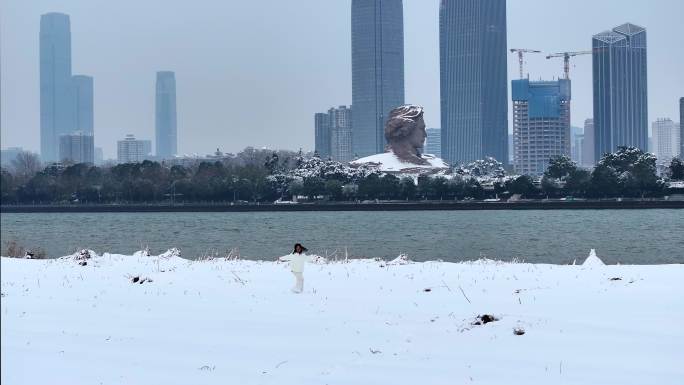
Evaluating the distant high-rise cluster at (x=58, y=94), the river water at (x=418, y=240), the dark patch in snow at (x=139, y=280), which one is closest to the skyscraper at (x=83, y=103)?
the distant high-rise cluster at (x=58, y=94)

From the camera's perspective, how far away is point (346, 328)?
529 inches

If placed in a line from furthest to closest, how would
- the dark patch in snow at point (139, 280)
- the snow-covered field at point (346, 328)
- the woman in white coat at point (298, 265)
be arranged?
the dark patch in snow at point (139, 280) < the woman in white coat at point (298, 265) < the snow-covered field at point (346, 328)

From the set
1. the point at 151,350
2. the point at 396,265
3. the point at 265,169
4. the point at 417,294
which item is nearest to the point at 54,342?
the point at 151,350

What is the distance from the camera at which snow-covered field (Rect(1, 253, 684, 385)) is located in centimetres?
1111

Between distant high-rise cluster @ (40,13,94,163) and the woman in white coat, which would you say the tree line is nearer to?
distant high-rise cluster @ (40,13,94,163)

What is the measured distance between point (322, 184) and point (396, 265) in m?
110

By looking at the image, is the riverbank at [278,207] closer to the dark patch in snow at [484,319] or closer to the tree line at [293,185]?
the tree line at [293,185]

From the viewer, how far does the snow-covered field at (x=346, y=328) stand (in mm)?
11109

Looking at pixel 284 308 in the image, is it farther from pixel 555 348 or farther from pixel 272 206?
pixel 272 206

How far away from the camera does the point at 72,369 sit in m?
11.4

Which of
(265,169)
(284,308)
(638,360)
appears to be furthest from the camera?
(265,169)

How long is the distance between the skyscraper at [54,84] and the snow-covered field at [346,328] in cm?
9821

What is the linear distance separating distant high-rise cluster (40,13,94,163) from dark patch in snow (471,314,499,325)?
10294cm

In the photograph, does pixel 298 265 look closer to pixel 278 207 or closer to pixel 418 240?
pixel 418 240
